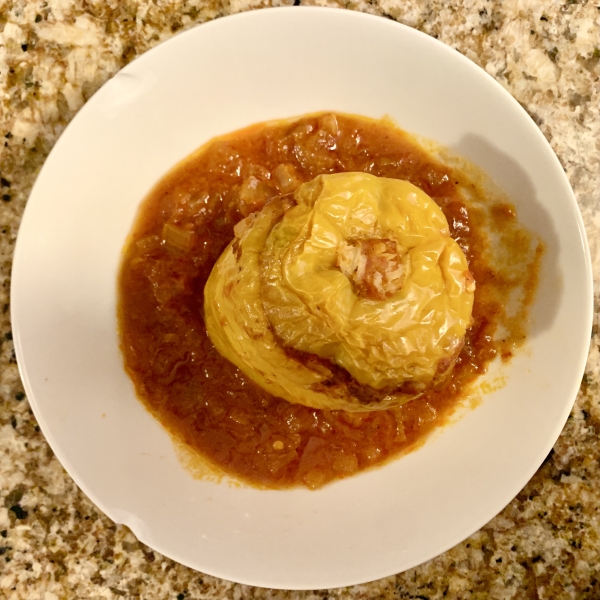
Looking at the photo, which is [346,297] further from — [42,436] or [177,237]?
[42,436]

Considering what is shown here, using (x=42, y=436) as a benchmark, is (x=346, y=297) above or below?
above

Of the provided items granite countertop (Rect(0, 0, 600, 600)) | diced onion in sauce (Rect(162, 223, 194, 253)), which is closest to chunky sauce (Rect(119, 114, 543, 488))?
diced onion in sauce (Rect(162, 223, 194, 253))

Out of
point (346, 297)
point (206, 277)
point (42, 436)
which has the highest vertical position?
point (346, 297)

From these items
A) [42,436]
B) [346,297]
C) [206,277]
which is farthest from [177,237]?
[42,436]

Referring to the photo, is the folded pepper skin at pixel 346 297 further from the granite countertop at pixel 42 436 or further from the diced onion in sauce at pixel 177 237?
the granite countertop at pixel 42 436

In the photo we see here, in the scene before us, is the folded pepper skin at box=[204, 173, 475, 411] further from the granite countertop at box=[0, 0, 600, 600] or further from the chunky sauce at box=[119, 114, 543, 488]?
the granite countertop at box=[0, 0, 600, 600]

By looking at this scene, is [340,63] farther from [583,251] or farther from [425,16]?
[583,251]
